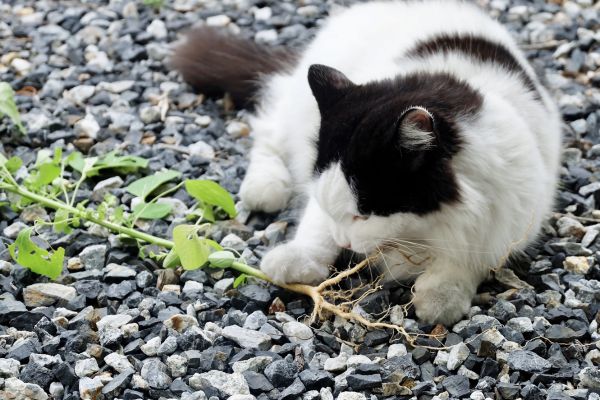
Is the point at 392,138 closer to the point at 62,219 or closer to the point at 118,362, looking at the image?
the point at 118,362

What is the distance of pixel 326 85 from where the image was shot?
8.86 ft

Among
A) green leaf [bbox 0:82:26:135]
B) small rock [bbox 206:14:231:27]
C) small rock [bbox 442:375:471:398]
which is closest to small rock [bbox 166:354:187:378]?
small rock [bbox 442:375:471:398]

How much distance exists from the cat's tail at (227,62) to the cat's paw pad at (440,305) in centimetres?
157

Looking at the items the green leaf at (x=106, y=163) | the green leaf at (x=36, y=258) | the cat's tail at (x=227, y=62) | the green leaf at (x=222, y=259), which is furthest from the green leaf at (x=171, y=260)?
the cat's tail at (x=227, y=62)

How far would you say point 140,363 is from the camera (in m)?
2.51

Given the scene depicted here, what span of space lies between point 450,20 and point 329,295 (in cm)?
115

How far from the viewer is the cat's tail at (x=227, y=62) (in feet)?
13.1

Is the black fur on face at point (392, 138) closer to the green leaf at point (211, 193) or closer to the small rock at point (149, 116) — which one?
the green leaf at point (211, 193)

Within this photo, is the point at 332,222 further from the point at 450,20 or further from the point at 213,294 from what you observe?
the point at 450,20

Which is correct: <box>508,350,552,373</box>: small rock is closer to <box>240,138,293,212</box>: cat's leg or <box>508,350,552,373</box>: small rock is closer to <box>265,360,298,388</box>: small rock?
<box>265,360,298,388</box>: small rock

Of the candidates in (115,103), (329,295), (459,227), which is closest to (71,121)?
(115,103)

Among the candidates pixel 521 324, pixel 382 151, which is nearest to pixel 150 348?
pixel 382 151

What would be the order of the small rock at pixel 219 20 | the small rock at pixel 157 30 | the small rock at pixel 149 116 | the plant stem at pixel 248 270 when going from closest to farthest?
the plant stem at pixel 248 270 → the small rock at pixel 149 116 → the small rock at pixel 157 30 → the small rock at pixel 219 20

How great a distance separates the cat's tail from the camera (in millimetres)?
4000
